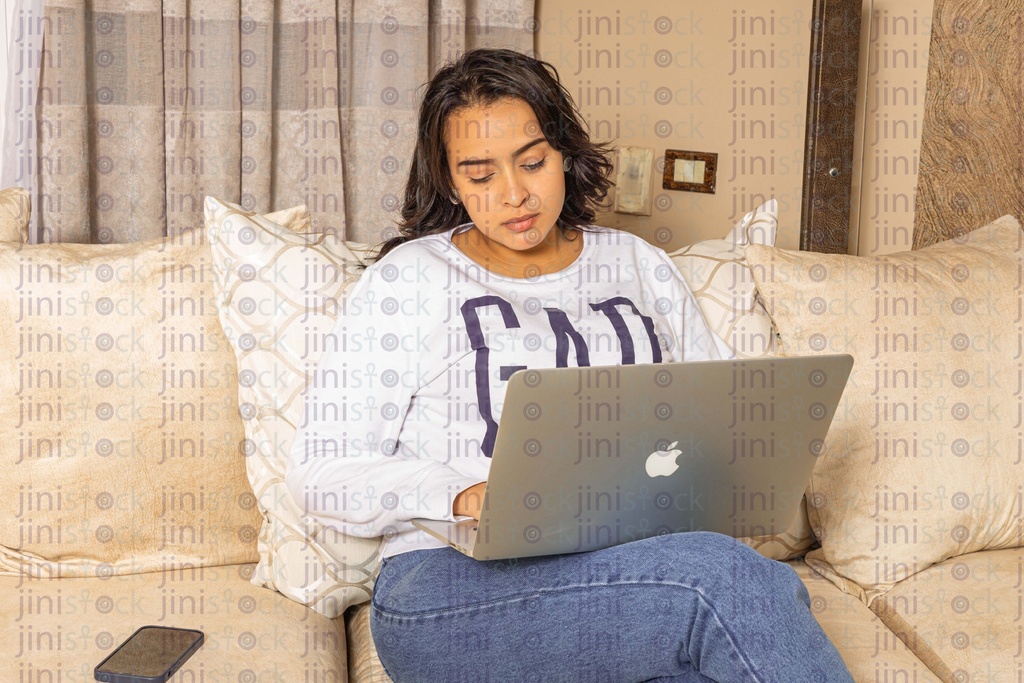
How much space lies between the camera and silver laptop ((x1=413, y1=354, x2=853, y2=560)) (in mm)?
861

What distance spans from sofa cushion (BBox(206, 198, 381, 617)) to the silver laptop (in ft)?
0.90

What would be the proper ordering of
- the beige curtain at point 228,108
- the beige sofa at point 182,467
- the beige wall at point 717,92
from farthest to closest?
1. the beige wall at point 717,92
2. the beige curtain at point 228,108
3. the beige sofa at point 182,467

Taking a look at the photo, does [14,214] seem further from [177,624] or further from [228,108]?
[177,624]

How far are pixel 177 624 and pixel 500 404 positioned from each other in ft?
1.57

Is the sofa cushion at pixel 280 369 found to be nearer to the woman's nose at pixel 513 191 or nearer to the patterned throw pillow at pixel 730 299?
the woman's nose at pixel 513 191

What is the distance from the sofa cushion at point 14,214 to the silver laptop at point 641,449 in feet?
2.50

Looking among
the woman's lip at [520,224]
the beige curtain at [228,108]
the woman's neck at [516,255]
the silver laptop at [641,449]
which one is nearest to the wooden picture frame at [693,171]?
the beige curtain at [228,108]

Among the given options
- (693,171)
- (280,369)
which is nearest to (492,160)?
(280,369)

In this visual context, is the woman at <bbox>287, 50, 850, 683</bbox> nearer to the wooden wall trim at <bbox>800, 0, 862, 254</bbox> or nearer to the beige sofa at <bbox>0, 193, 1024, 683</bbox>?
the beige sofa at <bbox>0, 193, 1024, 683</bbox>

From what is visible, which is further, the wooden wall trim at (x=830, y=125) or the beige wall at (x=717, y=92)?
the beige wall at (x=717, y=92)

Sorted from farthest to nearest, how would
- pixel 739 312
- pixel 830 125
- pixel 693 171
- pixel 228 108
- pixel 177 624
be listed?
pixel 693 171, pixel 830 125, pixel 228 108, pixel 739 312, pixel 177 624

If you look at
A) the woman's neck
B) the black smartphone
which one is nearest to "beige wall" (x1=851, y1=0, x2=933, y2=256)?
the woman's neck

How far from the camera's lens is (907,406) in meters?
1.33

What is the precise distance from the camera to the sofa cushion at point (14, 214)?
1.33 metres
